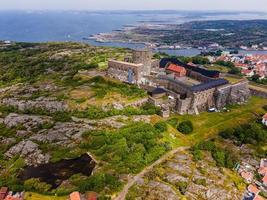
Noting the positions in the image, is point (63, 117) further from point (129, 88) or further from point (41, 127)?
point (129, 88)

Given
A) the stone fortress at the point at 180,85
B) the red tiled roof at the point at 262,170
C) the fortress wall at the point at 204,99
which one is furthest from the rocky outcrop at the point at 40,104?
the red tiled roof at the point at 262,170

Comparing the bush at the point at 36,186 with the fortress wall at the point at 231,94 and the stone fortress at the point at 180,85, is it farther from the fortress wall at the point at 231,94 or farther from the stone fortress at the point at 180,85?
the fortress wall at the point at 231,94

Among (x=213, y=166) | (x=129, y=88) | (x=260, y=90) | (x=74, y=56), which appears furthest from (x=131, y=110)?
(x=74, y=56)

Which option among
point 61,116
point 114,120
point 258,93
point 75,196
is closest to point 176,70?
point 258,93

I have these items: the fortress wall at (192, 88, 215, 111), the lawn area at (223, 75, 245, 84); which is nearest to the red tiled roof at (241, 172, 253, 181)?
the fortress wall at (192, 88, 215, 111)

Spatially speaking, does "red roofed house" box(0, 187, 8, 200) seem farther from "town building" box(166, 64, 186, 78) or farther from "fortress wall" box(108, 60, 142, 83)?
"town building" box(166, 64, 186, 78)
